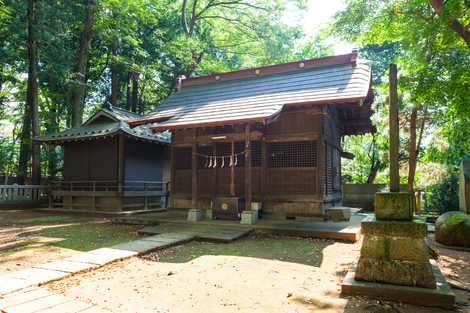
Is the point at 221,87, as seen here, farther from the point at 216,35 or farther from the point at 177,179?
the point at 216,35

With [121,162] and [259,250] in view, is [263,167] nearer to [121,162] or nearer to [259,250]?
[259,250]

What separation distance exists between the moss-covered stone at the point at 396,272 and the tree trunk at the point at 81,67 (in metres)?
18.7

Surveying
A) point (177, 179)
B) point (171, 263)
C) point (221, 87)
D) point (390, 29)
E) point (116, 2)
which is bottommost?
point (171, 263)

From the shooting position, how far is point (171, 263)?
5906 mm

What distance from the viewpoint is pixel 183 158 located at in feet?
39.1

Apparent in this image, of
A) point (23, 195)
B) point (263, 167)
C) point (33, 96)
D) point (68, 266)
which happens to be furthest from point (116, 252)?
point (33, 96)

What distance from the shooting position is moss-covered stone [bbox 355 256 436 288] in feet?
Result: 13.0

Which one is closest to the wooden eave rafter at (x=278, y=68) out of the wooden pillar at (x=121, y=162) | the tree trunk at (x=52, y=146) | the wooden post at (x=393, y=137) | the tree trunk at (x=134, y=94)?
the wooden pillar at (x=121, y=162)

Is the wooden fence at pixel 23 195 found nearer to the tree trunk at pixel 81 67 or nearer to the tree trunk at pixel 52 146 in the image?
the tree trunk at pixel 52 146

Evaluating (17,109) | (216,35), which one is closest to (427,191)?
(216,35)

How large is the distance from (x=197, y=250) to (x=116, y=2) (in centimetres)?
1876

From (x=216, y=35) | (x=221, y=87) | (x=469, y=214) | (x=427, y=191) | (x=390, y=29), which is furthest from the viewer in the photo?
(x=216, y=35)

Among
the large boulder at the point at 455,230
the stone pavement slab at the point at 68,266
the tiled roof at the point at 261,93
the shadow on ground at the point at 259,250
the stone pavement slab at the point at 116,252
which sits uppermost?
the tiled roof at the point at 261,93

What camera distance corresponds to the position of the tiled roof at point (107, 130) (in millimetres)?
13562
